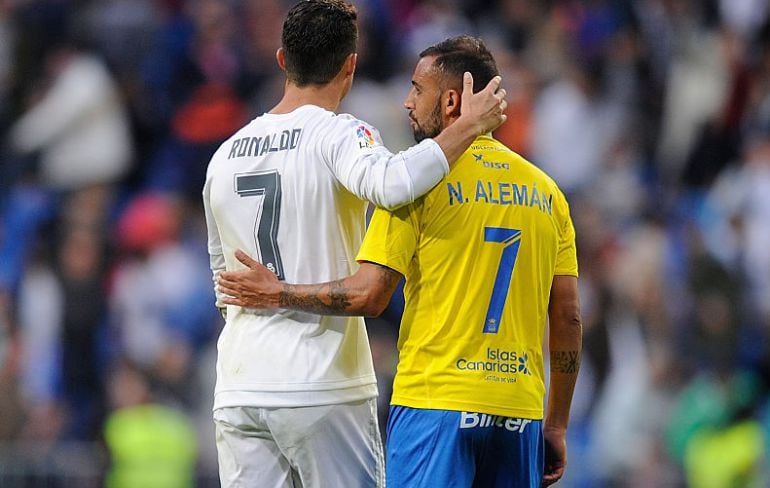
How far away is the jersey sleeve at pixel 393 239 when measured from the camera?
16.8 feet

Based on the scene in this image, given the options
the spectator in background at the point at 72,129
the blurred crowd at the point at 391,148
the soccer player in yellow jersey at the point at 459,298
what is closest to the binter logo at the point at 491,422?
the soccer player in yellow jersey at the point at 459,298

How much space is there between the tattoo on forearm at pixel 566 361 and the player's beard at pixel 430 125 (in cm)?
97

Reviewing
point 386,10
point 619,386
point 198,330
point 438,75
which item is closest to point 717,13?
point 386,10

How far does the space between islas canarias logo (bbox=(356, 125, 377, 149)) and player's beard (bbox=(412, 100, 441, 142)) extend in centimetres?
20

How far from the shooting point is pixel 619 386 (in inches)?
450

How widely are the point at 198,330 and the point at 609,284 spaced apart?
3.33 metres

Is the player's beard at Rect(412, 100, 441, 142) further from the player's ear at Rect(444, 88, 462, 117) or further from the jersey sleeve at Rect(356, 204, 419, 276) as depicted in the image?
the jersey sleeve at Rect(356, 204, 419, 276)

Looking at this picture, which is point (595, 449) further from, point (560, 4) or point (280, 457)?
point (280, 457)

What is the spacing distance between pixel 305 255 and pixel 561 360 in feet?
3.53

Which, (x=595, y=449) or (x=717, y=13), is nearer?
(x=595, y=449)

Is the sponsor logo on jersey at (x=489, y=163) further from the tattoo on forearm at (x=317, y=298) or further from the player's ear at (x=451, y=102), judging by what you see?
the tattoo on forearm at (x=317, y=298)

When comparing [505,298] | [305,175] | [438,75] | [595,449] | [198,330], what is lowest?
[595,449]

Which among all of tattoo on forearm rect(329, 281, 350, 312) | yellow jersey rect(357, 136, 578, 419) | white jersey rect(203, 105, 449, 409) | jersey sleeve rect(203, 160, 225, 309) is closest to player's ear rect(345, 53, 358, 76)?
white jersey rect(203, 105, 449, 409)

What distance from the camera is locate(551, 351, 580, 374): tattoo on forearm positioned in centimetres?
551
